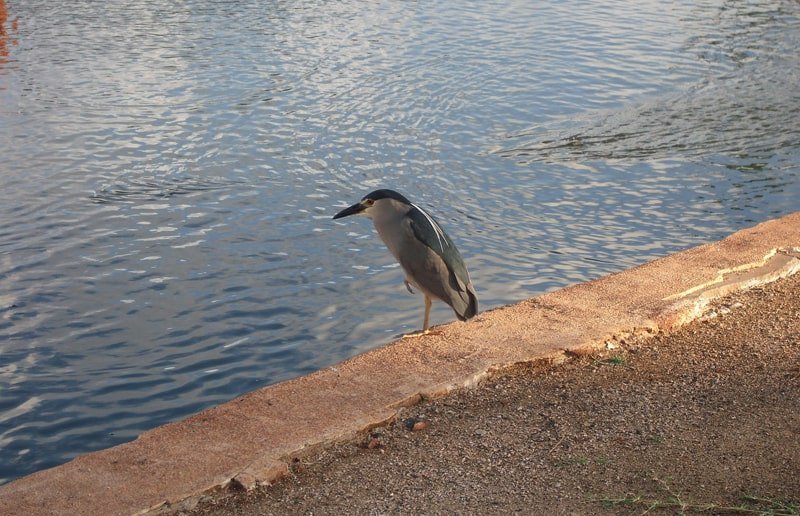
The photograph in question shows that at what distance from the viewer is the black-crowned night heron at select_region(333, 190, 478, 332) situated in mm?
5543

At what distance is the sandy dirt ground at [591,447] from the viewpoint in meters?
3.70

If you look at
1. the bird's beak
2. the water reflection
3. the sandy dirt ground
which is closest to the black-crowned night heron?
the bird's beak

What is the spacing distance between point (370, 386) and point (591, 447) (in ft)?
3.73

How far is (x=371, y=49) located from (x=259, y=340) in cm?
894

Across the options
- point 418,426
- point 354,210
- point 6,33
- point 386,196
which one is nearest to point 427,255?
point 386,196

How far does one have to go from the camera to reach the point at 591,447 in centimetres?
411

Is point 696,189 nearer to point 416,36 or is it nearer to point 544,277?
point 544,277

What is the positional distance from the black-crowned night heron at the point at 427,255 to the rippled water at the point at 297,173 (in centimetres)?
79

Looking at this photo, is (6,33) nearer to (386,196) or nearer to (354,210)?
(354,210)

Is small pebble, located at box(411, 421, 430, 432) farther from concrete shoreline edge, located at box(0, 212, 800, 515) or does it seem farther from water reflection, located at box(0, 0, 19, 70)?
water reflection, located at box(0, 0, 19, 70)

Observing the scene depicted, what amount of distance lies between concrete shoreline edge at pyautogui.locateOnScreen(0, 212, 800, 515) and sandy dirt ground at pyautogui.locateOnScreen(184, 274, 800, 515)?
0.10 meters

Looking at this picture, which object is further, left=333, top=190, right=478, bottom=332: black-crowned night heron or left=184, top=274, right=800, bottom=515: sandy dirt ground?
left=333, top=190, right=478, bottom=332: black-crowned night heron

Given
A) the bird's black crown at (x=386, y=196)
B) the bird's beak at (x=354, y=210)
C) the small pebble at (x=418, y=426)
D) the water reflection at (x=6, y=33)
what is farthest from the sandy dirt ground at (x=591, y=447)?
the water reflection at (x=6, y=33)

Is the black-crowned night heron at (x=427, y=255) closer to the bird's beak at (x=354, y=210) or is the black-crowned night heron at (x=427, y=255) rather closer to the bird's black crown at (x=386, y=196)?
the bird's black crown at (x=386, y=196)
